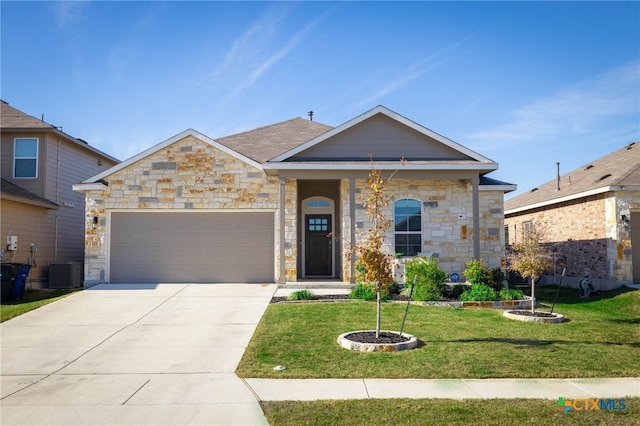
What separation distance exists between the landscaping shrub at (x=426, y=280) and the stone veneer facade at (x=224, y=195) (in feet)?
7.31

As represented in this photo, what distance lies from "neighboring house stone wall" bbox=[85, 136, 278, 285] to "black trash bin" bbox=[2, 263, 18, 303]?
7.40 feet

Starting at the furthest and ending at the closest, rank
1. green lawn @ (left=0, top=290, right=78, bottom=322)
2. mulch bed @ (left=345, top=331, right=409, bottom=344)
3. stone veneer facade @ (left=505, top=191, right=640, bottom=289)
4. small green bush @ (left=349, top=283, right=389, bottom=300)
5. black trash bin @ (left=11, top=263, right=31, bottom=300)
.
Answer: stone veneer facade @ (left=505, top=191, right=640, bottom=289) < black trash bin @ (left=11, top=263, right=31, bottom=300) < small green bush @ (left=349, top=283, right=389, bottom=300) < green lawn @ (left=0, top=290, right=78, bottom=322) < mulch bed @ (left=345, top=331, right=409, bottom=344)

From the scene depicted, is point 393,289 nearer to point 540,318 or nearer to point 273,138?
point 540,318

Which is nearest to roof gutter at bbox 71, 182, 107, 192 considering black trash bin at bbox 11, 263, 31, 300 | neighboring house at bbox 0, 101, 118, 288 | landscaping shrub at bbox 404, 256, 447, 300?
neighboring house at bbox 0, 101, 118, 288

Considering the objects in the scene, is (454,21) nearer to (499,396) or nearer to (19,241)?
(499,396)

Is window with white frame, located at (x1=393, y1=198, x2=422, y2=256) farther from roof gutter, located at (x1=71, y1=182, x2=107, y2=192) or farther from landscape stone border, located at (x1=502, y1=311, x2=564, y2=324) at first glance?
roof gutter, located at (x1=71, y1=182, x2=107, y2=192)

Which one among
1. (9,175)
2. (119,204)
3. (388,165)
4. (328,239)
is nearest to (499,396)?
(388,165)

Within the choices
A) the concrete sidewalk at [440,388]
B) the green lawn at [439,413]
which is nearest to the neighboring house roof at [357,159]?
the concrete sidewalk at [440,388]

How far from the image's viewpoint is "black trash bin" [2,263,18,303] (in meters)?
12.9

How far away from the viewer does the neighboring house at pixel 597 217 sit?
15.1 m

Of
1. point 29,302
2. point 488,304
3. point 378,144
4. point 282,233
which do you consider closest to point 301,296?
point 282,233

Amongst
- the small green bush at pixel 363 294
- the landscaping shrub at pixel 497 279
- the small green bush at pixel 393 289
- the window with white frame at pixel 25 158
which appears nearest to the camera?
the small green bush at pixel 363 294

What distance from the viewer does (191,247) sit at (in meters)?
15.0

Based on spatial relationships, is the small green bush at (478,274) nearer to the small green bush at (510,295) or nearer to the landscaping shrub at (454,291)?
the landscaping shrub at (454,291)
